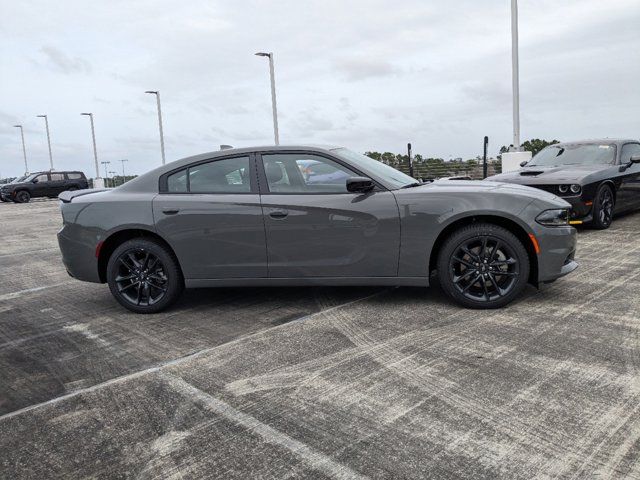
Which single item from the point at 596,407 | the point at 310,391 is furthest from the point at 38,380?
the point at 596,407

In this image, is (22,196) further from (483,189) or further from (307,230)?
(483,189)

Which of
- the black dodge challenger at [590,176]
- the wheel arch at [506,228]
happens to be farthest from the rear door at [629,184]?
the wheel arch at [506,228]

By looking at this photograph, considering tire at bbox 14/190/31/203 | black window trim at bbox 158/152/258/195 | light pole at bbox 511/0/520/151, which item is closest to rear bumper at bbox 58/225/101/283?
black window trim at bbox 158/152/258/195

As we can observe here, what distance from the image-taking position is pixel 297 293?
547cm

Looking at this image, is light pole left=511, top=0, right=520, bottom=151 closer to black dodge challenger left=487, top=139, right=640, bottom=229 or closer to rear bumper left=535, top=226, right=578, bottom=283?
black dodge challenger left=487, top=139, right=640, bottom=229

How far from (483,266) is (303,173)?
1.67 m

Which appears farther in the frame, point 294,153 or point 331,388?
point 294,153

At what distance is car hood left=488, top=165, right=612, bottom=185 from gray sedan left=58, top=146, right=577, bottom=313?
12.3 ft

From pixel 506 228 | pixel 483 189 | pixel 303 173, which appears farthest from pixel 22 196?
pixel 506 228

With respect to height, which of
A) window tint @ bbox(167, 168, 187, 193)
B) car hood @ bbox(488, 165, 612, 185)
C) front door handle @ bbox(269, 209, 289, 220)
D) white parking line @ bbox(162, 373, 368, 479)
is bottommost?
white parking line @ bbox(162, 373, 368, 479)

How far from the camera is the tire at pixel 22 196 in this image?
104 ft

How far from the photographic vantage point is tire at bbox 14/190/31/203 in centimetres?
3163

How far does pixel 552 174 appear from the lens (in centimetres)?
855

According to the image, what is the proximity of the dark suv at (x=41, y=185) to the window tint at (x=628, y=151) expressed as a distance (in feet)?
96.2
